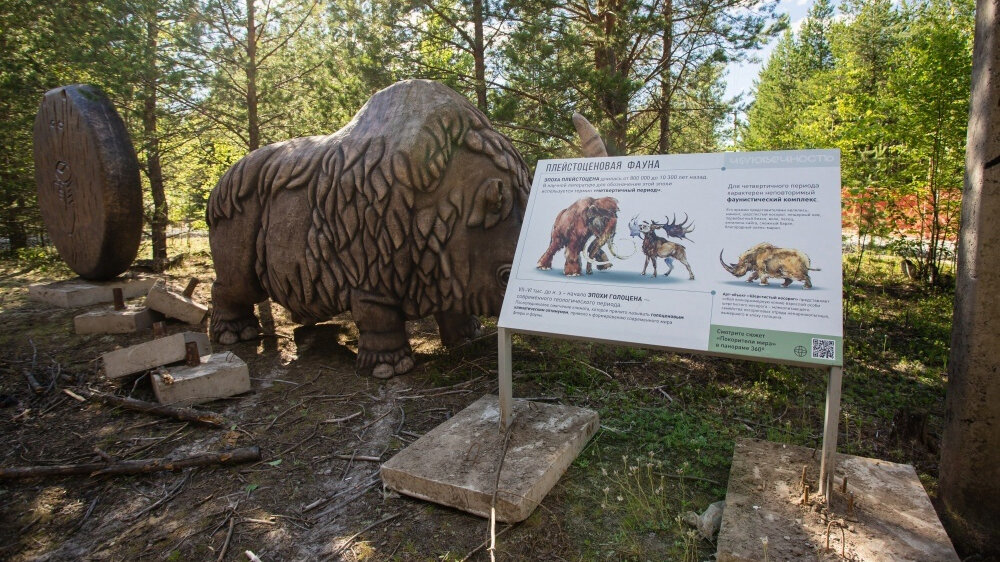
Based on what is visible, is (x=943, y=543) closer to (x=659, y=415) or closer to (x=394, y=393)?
(x=659, y=415)

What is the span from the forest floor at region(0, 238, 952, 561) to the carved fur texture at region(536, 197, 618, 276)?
110 centimetres

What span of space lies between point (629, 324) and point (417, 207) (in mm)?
2034

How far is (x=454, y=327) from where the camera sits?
4898mm

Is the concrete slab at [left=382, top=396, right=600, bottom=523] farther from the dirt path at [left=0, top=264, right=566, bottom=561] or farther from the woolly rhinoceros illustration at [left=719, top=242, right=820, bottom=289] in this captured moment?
the woolly rhinoceros illustration at [left=719, top=242, right=820, bottom=289]

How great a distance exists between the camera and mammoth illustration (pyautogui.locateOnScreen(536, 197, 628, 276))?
8.56ft

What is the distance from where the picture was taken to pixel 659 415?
338 centimetres

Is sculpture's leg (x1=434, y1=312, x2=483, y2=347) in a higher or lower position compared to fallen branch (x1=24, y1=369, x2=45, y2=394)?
higher

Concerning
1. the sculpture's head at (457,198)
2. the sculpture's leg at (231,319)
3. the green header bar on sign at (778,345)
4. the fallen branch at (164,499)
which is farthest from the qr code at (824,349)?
the sculpture's leg at (231,319)

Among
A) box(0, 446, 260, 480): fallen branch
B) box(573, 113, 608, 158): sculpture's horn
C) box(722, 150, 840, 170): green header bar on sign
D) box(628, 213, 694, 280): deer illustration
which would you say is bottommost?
box(0, 446, 260, 480): fallen branch

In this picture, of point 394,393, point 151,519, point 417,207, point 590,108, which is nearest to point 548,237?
point 417,207

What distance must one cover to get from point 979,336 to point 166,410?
4.55 m

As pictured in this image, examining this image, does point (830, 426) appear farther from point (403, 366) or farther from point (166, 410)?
point (166, 410)

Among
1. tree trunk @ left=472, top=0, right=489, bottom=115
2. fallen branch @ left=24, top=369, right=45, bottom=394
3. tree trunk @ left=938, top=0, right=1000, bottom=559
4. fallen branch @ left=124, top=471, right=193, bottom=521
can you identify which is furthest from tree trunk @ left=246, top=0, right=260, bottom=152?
tree trunk @ left=938, top=0, right=1000, bottom=559

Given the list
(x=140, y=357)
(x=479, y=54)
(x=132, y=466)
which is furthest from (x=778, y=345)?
(x=479, y=54)
